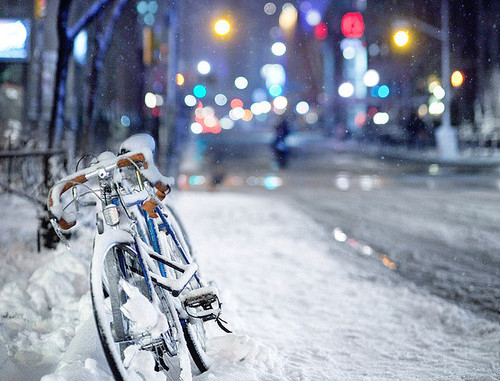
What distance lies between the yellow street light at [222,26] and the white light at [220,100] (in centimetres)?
11490

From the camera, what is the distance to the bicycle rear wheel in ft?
10.4

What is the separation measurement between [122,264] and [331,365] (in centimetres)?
199

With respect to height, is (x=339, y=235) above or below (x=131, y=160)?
below

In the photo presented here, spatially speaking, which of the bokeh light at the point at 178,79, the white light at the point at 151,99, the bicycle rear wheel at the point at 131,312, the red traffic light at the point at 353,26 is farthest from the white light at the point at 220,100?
the bicycle rear wheel at the point at 131,312

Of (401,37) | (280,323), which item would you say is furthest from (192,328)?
(401,37)

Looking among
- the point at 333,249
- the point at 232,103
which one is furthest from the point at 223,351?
the point at 232,103

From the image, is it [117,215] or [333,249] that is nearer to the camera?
[117,215]

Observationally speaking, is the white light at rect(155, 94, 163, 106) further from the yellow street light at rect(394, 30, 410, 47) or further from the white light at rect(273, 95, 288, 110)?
the white light at rect(273, 95, 288, 110)

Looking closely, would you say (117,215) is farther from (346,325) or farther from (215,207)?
(215,207)

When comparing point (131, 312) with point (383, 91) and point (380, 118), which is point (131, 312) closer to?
point (380, 118)

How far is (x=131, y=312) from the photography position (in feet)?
10.5

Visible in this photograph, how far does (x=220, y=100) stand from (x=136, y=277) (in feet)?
433

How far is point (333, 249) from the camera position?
9547mm

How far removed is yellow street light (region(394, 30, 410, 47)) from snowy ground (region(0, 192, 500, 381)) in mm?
19833
